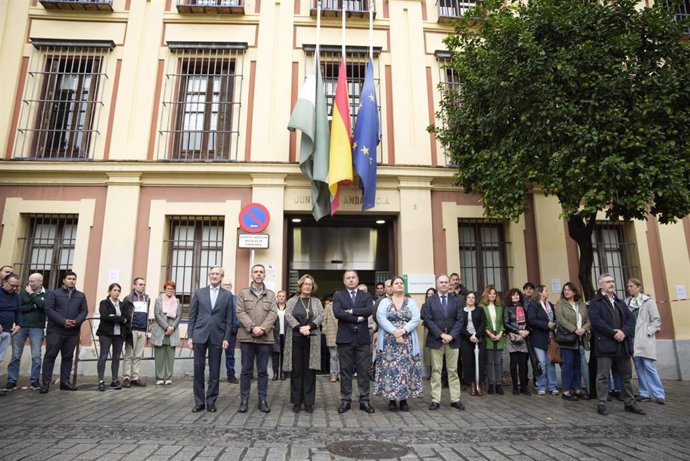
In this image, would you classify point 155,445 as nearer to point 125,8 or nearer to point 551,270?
point 551,270

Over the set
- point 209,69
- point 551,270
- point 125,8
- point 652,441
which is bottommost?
point 652,441

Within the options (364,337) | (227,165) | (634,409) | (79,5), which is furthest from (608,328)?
(79,5)

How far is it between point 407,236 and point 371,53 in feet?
14.4

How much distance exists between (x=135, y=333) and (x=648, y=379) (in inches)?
347

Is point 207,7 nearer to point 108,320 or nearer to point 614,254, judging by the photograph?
point 108,320

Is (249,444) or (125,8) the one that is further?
(125,8)

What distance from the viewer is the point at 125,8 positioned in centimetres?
1187

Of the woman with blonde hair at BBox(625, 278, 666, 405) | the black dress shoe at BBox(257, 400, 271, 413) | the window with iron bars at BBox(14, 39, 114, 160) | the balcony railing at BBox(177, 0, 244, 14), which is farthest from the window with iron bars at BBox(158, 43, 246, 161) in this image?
the woman with blonde hair at BBox(625, 278, 666, 405)

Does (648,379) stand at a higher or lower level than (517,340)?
lower

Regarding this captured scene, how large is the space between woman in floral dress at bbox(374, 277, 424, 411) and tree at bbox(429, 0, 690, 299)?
3.13 meters

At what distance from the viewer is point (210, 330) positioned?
21.6 ft

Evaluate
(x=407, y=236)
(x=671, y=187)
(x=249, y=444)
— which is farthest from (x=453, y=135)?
(x=249, y=444)

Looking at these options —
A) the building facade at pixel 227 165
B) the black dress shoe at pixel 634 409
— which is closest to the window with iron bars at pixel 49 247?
the building facade at pixel 227 165

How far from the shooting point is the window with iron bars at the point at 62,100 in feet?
36.6
